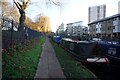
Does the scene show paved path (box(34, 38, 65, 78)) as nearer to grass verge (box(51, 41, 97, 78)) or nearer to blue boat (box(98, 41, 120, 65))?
grass verge (box(51, 41, 97, 78))

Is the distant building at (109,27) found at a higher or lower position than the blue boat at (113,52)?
higher

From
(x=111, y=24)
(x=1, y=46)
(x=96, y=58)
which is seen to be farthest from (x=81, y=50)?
(x=111, y=24)

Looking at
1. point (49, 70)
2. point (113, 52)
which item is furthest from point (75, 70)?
point (113, 52)

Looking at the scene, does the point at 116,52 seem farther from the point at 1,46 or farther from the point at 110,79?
the point at 1,46

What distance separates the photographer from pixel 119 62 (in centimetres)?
1923

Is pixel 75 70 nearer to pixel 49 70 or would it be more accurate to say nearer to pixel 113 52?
pixel 49 70

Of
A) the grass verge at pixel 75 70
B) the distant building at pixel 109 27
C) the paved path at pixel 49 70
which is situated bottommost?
the grass verge at pixel 75 70

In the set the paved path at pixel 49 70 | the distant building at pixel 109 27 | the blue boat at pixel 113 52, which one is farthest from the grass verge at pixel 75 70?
the distant building at pixel 109 27

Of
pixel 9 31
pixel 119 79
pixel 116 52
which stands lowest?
pixel 119 79

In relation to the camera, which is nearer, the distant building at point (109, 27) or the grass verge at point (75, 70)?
the grass verge at point (75, 70)

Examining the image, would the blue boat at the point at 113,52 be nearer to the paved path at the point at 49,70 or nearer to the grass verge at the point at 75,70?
the grass verge at the point at 75,70

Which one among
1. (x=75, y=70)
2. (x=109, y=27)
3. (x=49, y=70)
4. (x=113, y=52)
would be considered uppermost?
(x=109, y=27)

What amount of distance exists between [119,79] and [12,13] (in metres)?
85.0

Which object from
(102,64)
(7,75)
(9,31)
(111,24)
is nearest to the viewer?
(7,75)
